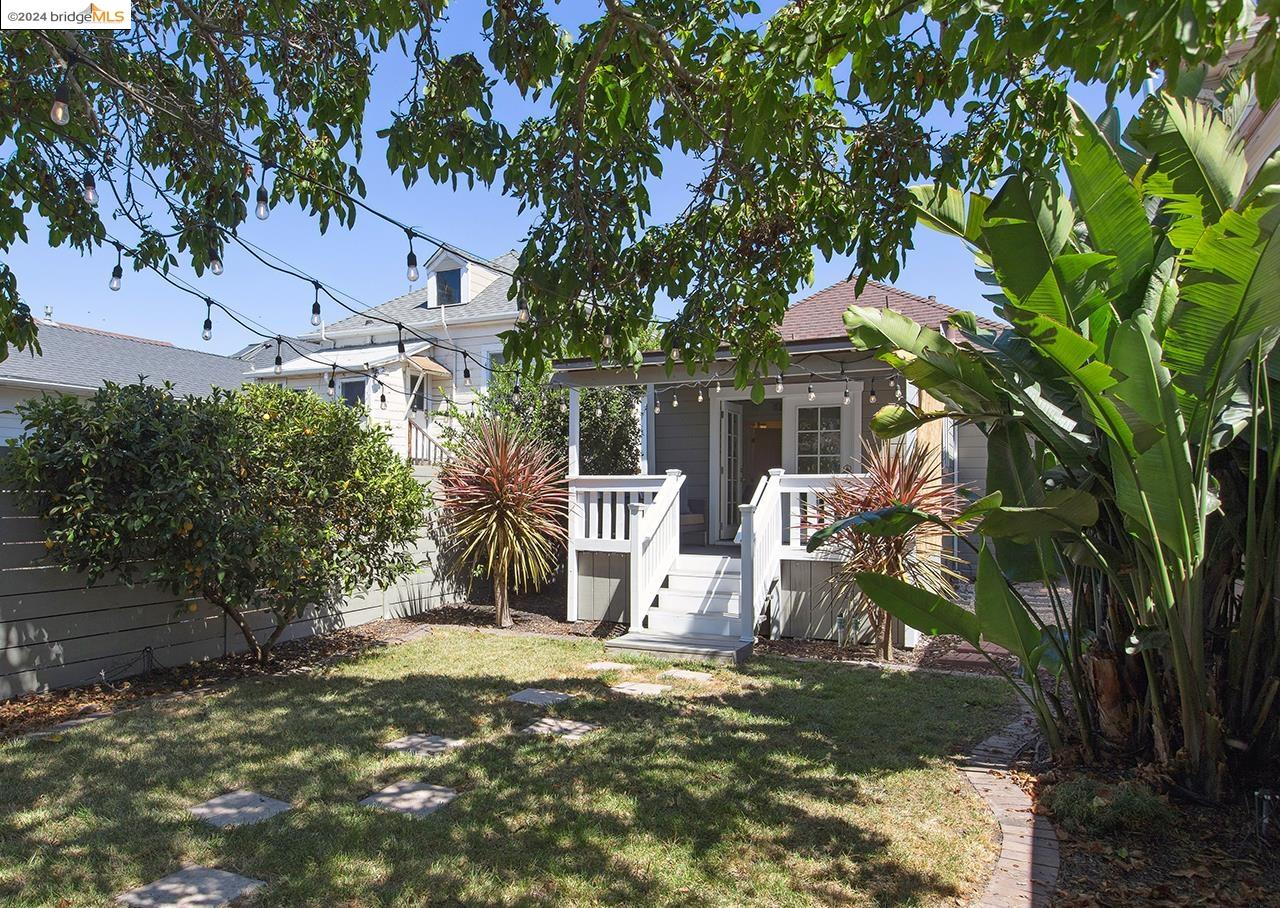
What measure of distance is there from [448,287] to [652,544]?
1360 cm

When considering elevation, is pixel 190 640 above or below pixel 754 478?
below

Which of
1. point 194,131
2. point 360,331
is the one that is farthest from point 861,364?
point 360,331

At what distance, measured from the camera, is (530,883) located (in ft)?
11.8

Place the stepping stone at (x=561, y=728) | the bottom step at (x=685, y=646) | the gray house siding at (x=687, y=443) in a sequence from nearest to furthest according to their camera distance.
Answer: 1. the stepping stone at (x=561, y=728)
2. the bottom step at (x=685, y=646)
3. the gray house siding at (x=687, y=443)

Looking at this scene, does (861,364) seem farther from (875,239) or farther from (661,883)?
(661,883)

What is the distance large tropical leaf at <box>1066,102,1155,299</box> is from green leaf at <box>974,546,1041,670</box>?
172 centimetres

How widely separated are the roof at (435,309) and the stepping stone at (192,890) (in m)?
16.1

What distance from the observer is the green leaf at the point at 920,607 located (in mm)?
5078

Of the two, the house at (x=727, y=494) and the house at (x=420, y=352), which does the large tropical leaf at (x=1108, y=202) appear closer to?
the house at (x=727, y=494)

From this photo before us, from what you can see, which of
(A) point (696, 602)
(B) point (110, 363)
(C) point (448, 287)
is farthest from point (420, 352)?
(A) point (696, 602)

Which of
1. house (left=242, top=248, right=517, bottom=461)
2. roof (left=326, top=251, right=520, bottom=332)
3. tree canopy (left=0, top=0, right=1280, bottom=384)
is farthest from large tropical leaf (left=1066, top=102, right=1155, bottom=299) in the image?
roof (left=326, top=251, right=520, bottom=332)

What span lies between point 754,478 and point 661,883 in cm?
1079

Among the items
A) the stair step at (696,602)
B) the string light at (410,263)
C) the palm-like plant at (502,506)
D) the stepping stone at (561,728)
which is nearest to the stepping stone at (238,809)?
the stepping stone at (561,728)

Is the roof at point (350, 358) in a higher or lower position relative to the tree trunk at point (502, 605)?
higher
